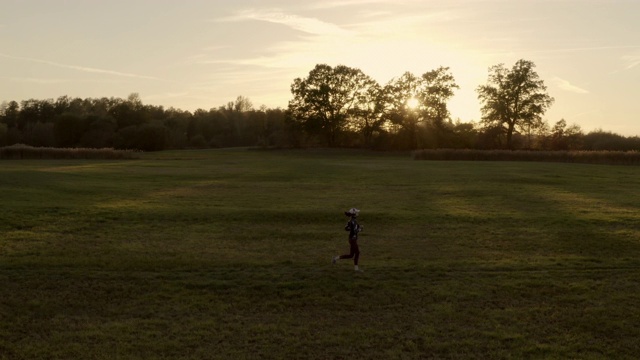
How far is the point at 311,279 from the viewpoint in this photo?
20.0 meters

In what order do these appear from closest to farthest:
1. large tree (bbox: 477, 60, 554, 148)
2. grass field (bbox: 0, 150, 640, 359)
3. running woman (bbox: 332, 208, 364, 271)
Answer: grass field (bbox: 0, 150, 640, 359)
running woman (bbox: 332, 208, 364, 271)
large tree (bbox: 477, 60, 554, 148)

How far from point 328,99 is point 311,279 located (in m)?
105

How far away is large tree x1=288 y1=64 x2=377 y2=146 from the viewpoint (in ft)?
404

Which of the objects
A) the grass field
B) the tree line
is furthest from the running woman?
the tree line

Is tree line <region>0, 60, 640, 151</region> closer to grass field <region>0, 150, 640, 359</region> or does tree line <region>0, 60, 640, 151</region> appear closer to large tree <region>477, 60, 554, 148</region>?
large tree <region>477, 60, 554, 148</region>

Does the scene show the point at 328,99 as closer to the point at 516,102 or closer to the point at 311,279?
the point at 516,102

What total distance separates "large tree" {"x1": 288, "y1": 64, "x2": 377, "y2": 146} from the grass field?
88.4 meters

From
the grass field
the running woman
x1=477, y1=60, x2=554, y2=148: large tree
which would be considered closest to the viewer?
the grass field

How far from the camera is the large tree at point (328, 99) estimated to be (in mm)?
123250

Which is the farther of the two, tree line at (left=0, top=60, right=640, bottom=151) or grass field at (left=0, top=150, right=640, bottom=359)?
tree line at (left=0, top=60, right=640, bottom=151)

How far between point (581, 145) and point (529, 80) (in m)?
15.1

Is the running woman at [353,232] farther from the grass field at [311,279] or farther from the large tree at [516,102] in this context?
the large tree at [516,102]

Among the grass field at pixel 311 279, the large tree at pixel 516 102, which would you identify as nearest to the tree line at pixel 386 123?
the large tree at pixel 516 102

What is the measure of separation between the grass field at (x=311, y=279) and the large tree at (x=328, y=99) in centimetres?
8843
